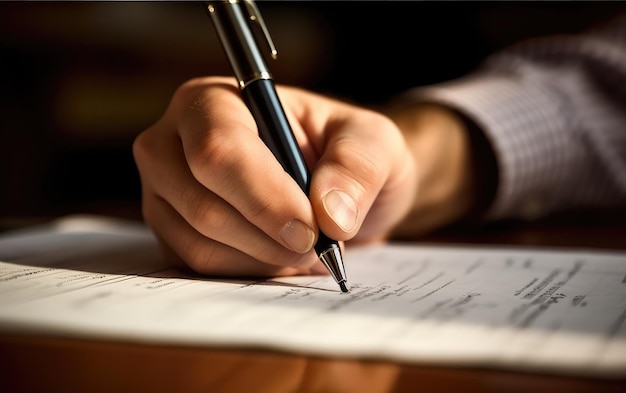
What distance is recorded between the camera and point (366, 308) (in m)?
0.29

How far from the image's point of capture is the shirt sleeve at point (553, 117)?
2.18 ft

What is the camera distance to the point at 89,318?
26 cm

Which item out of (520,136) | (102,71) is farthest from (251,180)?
(102,71)

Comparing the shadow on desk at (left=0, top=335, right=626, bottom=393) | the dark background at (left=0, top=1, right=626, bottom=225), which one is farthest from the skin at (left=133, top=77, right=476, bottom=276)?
the dark background at (left=0, top=1, right=626, bottom=225)

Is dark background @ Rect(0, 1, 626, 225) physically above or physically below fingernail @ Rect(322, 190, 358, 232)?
above

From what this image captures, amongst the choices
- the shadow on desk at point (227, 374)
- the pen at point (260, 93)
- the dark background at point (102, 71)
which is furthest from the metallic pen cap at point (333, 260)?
the dark background at point (102, 71)

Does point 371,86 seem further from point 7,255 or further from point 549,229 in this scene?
point 7,255

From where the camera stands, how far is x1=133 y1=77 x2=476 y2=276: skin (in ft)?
1.09

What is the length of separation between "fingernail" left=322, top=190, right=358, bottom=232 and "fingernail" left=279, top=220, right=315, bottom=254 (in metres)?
0.01

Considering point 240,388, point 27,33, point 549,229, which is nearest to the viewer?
point 240,388

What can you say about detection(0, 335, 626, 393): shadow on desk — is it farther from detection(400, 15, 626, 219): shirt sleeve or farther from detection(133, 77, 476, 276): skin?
detection(400, 15, 626, 219): shirt sleeve

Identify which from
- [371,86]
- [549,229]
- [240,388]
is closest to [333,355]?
[240,388]

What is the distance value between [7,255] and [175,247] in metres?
Answer: 0.12

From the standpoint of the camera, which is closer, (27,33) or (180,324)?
(180,324)
